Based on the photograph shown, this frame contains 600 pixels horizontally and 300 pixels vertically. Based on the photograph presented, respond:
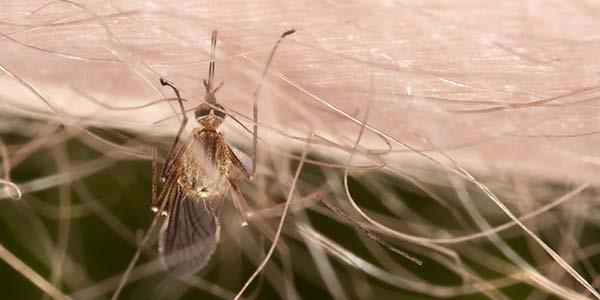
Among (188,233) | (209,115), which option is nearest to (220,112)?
(209,115)

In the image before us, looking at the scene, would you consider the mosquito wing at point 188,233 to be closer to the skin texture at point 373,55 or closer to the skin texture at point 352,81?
the skin texture at point 352,81

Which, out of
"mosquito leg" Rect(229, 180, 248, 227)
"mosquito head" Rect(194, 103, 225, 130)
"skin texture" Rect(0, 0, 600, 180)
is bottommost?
"mosquito leg" Rect(229, 180, 248, 227)

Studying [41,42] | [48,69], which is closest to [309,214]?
[48,69]

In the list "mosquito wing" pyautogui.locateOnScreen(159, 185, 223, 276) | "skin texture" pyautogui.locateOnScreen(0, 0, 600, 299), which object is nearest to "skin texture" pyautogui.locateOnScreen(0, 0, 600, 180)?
"skin texture" pyautogui.locateOnScreen(0, 0, 600, 299)

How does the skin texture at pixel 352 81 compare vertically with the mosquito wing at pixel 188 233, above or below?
above

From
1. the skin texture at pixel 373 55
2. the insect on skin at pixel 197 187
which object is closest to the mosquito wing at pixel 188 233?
the insect on skin at pixel 197 187

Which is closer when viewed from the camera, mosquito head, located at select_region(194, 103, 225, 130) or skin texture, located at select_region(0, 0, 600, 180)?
skin texture, located at select_region(0, 0, 600, 180)

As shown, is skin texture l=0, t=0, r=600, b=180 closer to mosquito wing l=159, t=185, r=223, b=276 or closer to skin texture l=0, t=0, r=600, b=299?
skin texture l=0, t=0, r=600, b=299
